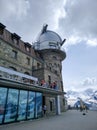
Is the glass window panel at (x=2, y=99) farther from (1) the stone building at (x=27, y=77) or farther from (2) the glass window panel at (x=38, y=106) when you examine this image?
(2) the glass window panel at (x=38, y=106)

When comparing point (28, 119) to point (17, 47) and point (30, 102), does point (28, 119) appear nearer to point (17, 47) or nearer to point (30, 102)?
point (30, 102)

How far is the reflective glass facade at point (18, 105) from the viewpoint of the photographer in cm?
1514

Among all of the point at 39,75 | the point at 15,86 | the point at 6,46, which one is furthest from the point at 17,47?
the point at 15,86

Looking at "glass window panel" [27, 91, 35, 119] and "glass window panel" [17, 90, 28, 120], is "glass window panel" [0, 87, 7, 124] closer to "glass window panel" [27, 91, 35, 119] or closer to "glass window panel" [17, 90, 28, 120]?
"glass window panel" [17, 90, 28, 120]

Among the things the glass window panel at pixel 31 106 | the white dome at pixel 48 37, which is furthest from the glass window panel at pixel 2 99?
the white dome at pixel 48 37

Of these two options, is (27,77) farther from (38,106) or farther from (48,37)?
(48,37)

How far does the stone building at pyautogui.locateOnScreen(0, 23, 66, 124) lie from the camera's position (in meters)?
15.8

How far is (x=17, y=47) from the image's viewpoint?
25266 millimetres

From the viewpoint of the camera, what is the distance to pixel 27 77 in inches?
756

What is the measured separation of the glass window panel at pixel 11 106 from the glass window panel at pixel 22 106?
647 millimetres

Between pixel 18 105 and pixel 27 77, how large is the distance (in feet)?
12.7

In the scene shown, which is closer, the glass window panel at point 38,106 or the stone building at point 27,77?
the stone building at point 27,77

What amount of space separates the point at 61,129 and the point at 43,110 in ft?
38.6

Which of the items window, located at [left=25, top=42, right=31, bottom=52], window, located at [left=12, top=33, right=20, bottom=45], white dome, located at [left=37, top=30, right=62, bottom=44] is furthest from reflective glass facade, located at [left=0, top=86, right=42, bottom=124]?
white dome, located at [left=37, top=30, right=62, bottom=44]
